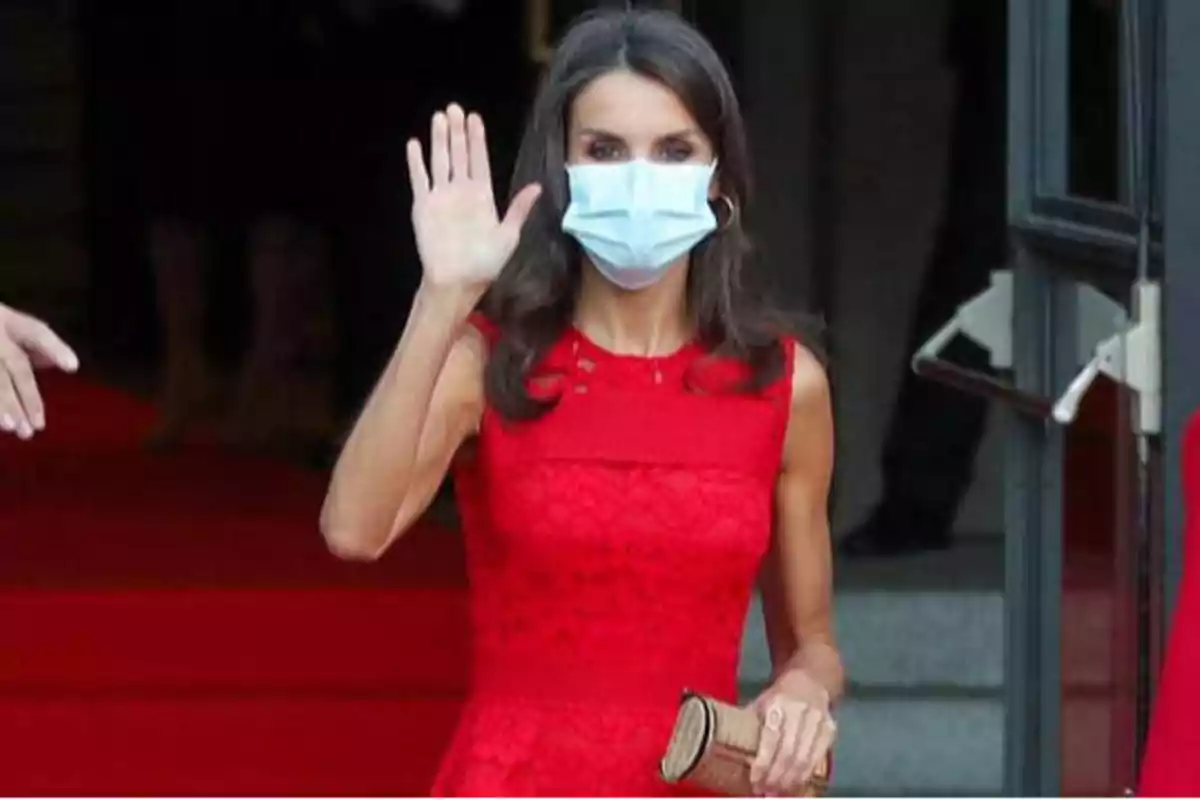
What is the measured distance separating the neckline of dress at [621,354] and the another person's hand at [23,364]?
0.46 m

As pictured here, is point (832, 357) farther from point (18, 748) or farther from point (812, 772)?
point (812, 772)

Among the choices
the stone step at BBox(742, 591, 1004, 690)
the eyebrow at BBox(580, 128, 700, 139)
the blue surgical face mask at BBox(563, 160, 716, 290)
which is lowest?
the stone step at BBox(742, 591, 1004, 690)

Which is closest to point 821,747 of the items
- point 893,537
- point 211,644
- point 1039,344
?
point 1039,344

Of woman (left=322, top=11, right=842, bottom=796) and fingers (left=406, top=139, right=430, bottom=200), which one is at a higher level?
fingers (left=406, top=139, right=430, bottom=200)

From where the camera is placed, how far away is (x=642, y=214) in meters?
2.35

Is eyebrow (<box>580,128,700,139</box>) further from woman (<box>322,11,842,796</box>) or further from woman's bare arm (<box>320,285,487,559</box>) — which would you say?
woman's bare arm (<box>320,285,487,559</box>)

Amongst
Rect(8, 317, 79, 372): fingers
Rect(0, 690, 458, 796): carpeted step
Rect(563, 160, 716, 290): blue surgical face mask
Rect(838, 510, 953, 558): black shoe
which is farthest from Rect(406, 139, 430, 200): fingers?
Rect(838, 510, 953, 558): black shoe

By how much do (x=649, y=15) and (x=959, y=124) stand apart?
3.26m

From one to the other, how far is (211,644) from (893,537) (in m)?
1.50

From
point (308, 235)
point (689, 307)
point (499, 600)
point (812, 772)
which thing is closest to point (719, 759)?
point (812, 772)

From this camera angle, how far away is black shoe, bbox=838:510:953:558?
18.5ft

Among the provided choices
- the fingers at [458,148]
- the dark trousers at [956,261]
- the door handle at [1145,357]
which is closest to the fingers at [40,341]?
the fingers at [458,148]

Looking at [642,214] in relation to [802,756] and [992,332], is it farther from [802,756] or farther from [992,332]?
[992,332]

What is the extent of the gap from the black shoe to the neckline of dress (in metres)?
3.22
